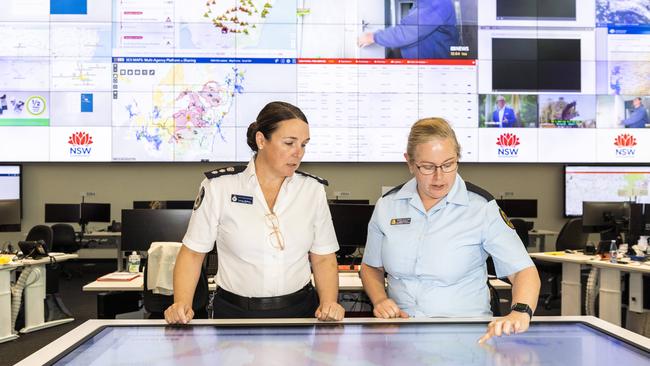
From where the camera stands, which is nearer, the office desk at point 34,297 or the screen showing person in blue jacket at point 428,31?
the office desk at point 34,297

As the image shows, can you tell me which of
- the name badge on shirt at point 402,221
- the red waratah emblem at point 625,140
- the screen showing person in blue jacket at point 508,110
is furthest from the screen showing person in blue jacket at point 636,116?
the name badge on shirt at point 402,221

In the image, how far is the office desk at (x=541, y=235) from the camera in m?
7.75

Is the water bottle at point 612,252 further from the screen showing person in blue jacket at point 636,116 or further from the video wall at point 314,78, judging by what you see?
the screen showing person in blue jacket at point 636,116

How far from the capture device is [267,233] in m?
2.03

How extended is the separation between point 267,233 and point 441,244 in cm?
58

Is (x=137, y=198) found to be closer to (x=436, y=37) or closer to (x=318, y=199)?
(x=436, y=37)

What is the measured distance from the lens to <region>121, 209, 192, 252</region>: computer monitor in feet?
13.5

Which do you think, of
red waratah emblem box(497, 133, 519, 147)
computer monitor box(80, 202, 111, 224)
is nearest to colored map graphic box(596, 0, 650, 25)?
red waratah emblem box(497, 133, 519, 147)

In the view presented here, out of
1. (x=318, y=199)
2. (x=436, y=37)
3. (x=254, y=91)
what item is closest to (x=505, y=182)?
(x=436, y=37)

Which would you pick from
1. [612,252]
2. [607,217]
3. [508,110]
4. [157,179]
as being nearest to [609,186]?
[508,110]

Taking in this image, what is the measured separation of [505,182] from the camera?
27.2 feet

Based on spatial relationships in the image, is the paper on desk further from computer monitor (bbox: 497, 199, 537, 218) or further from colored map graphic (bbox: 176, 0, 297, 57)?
computer monitor (bbox: 497, 199, 537, 218)

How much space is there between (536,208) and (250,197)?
258 inches

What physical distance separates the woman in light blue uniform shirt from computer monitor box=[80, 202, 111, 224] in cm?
680
